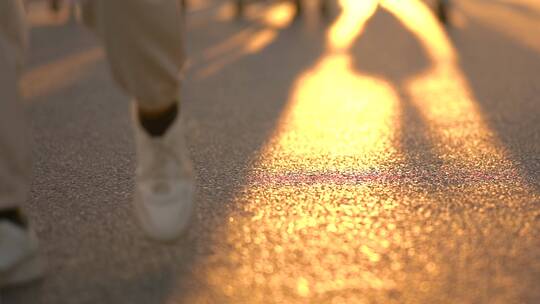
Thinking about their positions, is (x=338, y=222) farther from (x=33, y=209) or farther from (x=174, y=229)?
(x=33, y=209)

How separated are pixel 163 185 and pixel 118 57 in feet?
1.05

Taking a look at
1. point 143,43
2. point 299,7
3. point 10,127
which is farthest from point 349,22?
point 10,127

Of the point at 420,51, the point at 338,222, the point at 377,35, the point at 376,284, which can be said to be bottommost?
the point at 377,35

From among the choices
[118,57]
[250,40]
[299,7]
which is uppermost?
[118,57]

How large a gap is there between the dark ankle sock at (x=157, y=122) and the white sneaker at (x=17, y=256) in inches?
12.9

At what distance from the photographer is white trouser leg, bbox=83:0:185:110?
1.34m

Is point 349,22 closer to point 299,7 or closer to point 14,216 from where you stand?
point 299,7

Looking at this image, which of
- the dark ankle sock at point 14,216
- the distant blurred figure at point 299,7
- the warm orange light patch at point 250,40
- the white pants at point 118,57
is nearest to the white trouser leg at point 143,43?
the white pants at point 118,57

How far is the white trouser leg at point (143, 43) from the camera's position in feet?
4.41

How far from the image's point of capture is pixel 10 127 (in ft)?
4.42

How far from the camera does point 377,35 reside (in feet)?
15.7

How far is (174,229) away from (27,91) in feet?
7.16

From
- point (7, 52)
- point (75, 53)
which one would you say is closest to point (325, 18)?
point (75, 53)

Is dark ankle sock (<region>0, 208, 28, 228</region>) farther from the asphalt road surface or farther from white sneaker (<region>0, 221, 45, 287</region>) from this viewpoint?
the asphalt road surface
